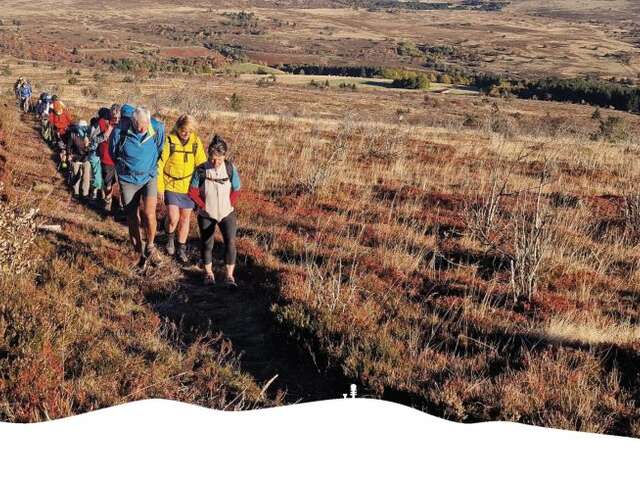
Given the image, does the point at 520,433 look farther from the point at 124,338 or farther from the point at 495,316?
the point at 124,338

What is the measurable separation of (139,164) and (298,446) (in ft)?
14.9

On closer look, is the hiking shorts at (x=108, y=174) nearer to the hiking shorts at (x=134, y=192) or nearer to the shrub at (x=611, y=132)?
the hiking shorts at (x=134, y=192)

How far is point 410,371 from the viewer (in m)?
4.15

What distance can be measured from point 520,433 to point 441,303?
8.83 feet

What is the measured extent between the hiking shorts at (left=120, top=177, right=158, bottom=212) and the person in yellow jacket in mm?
107

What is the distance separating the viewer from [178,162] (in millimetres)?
6758

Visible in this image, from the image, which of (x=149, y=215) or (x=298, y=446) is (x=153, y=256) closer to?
(x=149, y=215)

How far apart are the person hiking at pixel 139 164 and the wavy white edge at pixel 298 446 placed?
158 inches

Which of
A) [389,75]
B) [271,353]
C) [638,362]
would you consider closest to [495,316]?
[638,362]

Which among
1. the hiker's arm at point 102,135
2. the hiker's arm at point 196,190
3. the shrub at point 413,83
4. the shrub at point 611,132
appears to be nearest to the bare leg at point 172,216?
the hiker's arm at point 196,190

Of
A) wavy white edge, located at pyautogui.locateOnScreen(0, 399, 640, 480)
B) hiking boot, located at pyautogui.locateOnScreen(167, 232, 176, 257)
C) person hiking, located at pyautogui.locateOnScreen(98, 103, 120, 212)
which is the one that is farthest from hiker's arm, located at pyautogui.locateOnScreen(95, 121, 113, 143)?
wavy white edge, located at pyautogui.locateOnScreen(0, 399, 640, 480)

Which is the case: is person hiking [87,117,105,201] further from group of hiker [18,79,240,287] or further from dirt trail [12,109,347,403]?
group of hiker [18,79,240,287]

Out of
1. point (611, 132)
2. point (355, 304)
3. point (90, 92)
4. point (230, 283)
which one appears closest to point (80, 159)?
point (230, 283)

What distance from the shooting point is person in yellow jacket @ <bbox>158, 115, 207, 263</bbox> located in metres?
6.67
